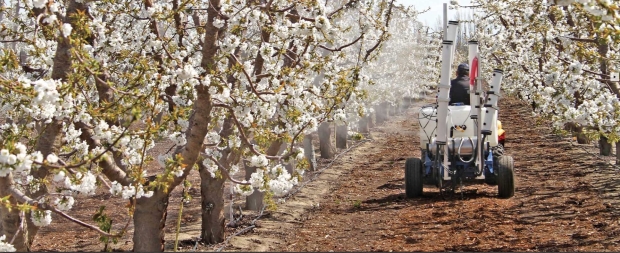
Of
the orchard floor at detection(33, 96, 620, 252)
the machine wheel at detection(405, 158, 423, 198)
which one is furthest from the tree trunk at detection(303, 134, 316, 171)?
the machine wheel at detection(405, 158, 423, 198)

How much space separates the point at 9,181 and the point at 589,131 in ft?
30.3

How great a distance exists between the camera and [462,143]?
40.4 ft

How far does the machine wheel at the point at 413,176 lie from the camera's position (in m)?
13.0

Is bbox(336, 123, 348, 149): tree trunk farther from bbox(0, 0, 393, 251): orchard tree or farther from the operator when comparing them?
bbox(0, 0, 393, 251): orchard tree

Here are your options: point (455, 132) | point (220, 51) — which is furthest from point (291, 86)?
point (455, 132)

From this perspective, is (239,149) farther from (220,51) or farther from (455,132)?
(455,132)

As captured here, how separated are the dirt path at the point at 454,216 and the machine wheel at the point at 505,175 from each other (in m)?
0.19

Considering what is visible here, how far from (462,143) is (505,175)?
0.92 metres

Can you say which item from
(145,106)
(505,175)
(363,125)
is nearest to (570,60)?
(505,175)

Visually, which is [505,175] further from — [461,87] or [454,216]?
[461,87]

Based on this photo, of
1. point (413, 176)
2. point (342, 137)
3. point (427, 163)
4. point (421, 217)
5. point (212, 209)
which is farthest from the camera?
point (342, 137)

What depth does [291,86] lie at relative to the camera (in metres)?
8.88

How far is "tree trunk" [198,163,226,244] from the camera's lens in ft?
35.2

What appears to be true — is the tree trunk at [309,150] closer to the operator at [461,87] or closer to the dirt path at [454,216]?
the dirt path at [454,216]
